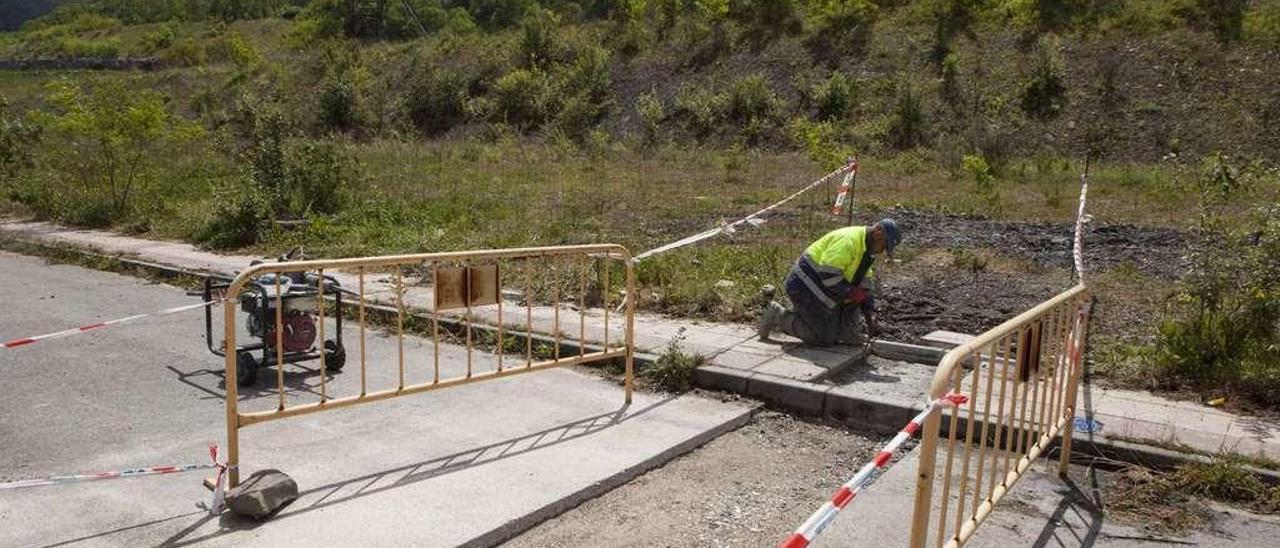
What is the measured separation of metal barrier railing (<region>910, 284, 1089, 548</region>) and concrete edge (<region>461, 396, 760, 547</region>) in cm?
138

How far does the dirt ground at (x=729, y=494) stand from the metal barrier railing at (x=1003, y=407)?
2.26 feet

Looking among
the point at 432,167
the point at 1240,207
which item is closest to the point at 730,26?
the point at 432,167

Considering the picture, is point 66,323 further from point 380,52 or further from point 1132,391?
point 380,52

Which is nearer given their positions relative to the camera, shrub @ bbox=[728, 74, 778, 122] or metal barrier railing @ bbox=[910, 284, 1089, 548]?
metal barrier railing @ bbox=[910, 284, 1089, 548]

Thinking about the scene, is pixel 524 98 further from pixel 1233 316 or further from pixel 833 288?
pixel 1233 316

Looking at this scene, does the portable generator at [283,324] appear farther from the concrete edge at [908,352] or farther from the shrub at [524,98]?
the shrub at [524,98]

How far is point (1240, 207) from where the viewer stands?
38.4 ft

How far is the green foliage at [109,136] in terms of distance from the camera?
1619 cm

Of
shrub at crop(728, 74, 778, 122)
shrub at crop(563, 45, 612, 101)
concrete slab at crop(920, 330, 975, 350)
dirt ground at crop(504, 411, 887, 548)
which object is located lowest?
dirt ground at crop(504, 411, 887, 548)

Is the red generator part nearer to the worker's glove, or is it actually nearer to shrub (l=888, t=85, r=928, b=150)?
the worker's glove

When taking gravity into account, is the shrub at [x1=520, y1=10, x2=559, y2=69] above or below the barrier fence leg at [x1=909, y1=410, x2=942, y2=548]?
above

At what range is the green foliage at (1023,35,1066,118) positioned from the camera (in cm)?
2522

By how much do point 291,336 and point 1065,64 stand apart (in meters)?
24.7

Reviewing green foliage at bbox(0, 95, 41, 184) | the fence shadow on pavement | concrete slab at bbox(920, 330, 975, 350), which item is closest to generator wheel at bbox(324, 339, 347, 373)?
the fence shadow on pavement
